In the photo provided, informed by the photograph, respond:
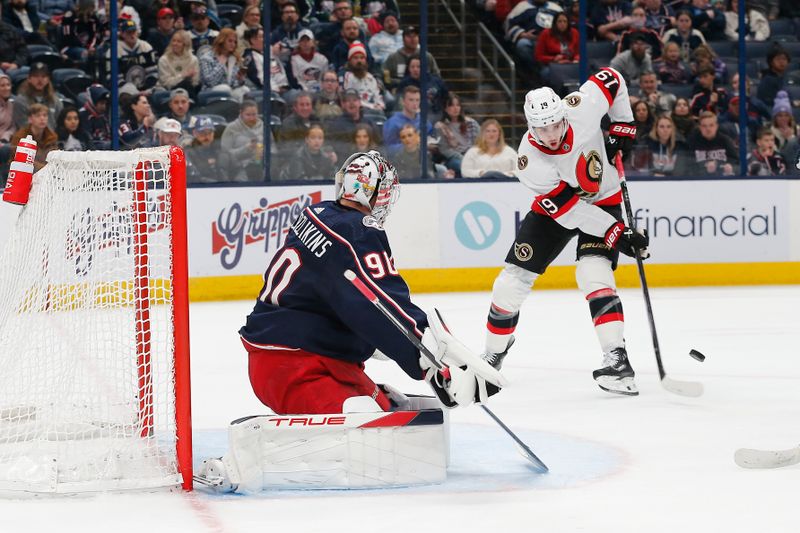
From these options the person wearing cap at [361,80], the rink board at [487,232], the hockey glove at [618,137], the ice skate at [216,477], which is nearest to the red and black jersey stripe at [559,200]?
the hockey glove at [618,137]

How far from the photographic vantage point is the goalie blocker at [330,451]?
3.21 metres

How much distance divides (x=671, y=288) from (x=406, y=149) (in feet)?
6.77

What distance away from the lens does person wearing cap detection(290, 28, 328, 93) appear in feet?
28.3

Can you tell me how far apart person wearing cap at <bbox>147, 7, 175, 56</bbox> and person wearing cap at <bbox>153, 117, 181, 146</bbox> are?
1.72 ft

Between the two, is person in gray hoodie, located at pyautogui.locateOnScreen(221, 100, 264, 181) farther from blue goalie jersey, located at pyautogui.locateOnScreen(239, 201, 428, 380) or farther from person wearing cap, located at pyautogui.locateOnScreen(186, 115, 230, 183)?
blue goalie jersey, located at pyautogui.locateOnScreen(239, 201, 428, 380)

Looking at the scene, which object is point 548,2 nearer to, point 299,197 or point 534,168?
point 299,197

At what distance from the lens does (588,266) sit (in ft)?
16.4

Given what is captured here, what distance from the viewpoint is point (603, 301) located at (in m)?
4.97

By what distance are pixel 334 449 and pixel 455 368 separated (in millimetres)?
389

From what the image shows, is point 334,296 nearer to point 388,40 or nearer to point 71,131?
point 71,131

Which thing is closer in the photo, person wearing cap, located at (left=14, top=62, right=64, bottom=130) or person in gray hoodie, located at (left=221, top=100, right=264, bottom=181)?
person wearing cap, located at (left=14, top=62, right=64, bottom=130)

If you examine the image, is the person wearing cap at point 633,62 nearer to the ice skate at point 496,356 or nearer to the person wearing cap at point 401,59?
the person wearing cap at point 401,59

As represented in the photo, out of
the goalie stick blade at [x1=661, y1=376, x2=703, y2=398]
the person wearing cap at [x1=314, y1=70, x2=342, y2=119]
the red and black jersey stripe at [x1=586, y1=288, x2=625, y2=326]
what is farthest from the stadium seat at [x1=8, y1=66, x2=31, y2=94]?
the goalie stick blade at [x1=661, y1=376, x2=703, y2=398]

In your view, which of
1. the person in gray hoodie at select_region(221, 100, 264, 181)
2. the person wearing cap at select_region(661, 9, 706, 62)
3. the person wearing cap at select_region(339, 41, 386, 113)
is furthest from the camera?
the person wearing cap at select_region(661, 9, 706, 62)
